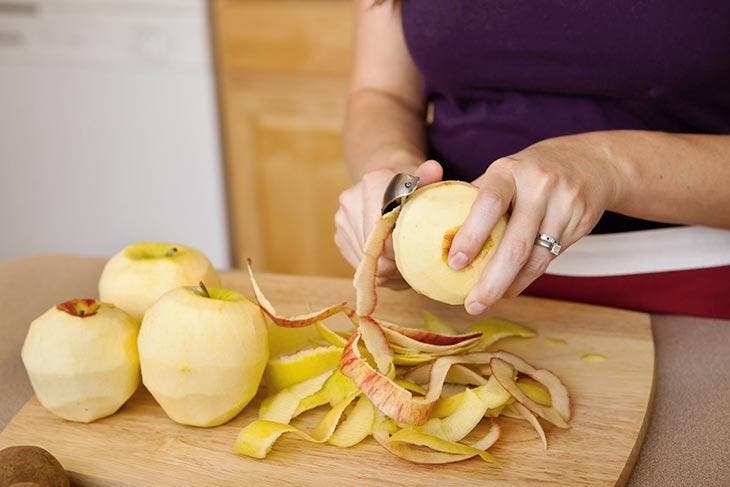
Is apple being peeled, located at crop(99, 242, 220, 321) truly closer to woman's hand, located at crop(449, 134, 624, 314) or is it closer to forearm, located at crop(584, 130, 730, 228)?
woman's hand, located at crop(449, 134, 624, 314)

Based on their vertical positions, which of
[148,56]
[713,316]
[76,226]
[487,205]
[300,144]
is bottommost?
[76,226]

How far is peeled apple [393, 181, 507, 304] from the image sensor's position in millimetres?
772

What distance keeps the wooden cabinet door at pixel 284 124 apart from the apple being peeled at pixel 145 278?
55.4 inches

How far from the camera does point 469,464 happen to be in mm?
757

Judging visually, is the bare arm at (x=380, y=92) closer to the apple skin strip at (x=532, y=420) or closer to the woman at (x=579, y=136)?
the woman at (x=579, y=136)

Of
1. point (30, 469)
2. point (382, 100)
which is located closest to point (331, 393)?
point (30, 469)

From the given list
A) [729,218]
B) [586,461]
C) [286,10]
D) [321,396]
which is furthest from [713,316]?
[286,10]

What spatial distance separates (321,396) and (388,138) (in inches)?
16.5

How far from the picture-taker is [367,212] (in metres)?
0.89

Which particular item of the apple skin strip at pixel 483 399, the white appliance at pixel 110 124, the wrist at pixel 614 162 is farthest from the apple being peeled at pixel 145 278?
A: the white appliance at pixel 110 124

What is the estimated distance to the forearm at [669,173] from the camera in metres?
0.87

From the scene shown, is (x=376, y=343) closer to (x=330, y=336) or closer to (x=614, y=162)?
(x=330, y=336)

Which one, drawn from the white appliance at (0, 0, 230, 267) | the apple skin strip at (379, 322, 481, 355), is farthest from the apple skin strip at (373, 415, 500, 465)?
the white appliance at (0, 0, 230, 267)

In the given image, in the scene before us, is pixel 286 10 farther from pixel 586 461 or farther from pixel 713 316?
pixel 586 461
